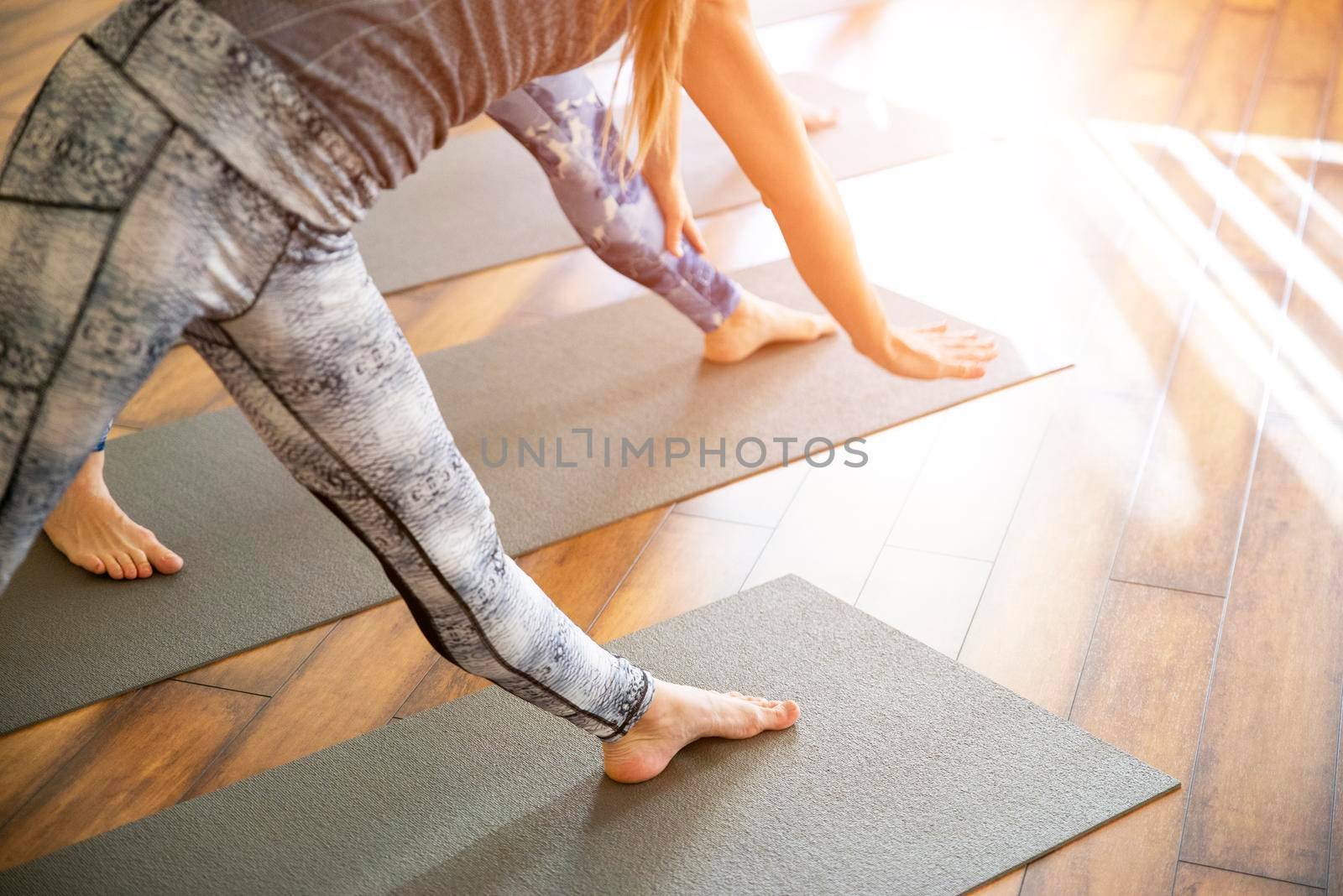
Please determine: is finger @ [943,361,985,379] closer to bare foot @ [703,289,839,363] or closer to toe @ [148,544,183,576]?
bare foot @ [703,289,839,363]

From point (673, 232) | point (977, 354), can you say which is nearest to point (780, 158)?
point (977, 354)

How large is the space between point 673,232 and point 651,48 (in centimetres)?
107

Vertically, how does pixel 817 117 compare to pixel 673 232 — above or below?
below

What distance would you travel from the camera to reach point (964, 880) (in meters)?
1.32

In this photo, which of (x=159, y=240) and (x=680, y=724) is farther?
(x=680, y=724)

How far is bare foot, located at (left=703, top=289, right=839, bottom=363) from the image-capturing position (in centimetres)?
237

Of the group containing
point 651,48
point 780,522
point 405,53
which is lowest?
point 780,522

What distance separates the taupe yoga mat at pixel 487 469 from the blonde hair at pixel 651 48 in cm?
96

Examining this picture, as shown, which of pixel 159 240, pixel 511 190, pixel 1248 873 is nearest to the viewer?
pixel 159 240

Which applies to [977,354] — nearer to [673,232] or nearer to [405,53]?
[673,232]

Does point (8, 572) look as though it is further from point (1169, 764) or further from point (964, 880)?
point (1169, 764)

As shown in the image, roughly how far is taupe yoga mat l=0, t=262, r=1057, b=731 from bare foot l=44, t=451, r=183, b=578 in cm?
3

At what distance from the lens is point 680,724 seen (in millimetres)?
1469

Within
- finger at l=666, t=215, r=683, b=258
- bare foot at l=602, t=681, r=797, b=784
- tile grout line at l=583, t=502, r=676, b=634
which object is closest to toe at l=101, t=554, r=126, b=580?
tile grout line at l=583, t=502, r=676, b=634
